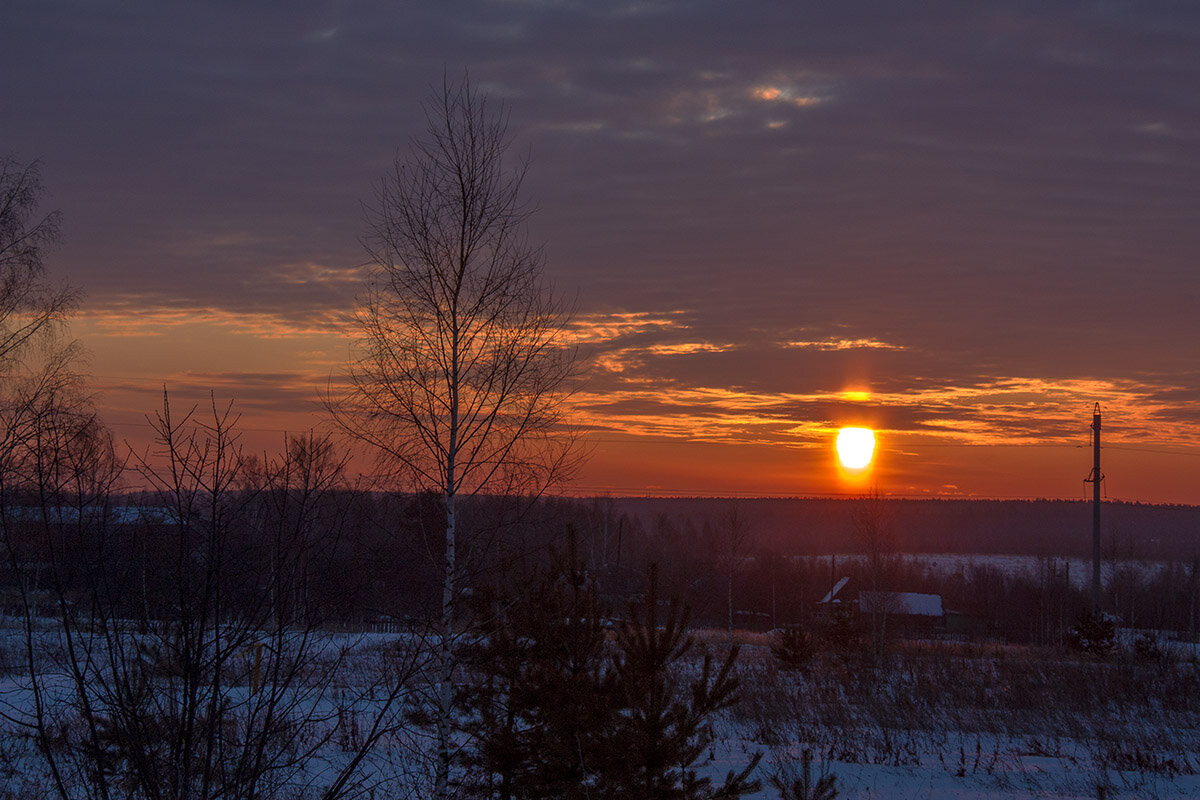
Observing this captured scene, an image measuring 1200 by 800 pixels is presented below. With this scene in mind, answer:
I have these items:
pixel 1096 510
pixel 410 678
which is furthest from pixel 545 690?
pixel 1096 510

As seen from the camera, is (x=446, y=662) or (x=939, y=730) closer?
(x=446, y=662)

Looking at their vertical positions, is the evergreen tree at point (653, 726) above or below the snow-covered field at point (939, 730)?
above

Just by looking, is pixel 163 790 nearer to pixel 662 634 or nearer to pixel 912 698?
pixel 662 634

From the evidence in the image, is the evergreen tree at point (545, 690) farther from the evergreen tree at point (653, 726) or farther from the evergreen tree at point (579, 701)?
the evergreen tree at point (653, 726)

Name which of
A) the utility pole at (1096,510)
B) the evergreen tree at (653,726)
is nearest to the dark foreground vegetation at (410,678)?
the evergreen tree at (653,726)

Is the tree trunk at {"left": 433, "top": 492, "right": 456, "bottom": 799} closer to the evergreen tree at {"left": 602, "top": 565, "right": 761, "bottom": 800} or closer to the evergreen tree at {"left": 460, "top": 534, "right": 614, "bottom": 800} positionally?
the evergreen tree at {"left": 460, "top": 534, "right": 614, "bottom": 800}

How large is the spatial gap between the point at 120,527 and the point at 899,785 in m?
12.4

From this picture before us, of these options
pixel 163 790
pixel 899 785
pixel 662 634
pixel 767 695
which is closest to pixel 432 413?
pixel 662 634

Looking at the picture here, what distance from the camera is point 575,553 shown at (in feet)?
30.7

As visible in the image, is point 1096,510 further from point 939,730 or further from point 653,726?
point 653,726

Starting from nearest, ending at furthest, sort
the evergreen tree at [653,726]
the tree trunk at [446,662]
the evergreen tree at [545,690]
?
1. the evergreen tree at [653,726]
2. the evergreen tree at [545,690]
3. the tree trunk at [446,662]

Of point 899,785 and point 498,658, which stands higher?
point 498,658

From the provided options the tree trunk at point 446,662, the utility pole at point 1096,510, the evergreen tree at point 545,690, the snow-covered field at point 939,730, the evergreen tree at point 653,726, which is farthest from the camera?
the utility pole at point 1096,510

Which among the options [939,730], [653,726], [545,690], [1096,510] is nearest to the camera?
[653,726]
